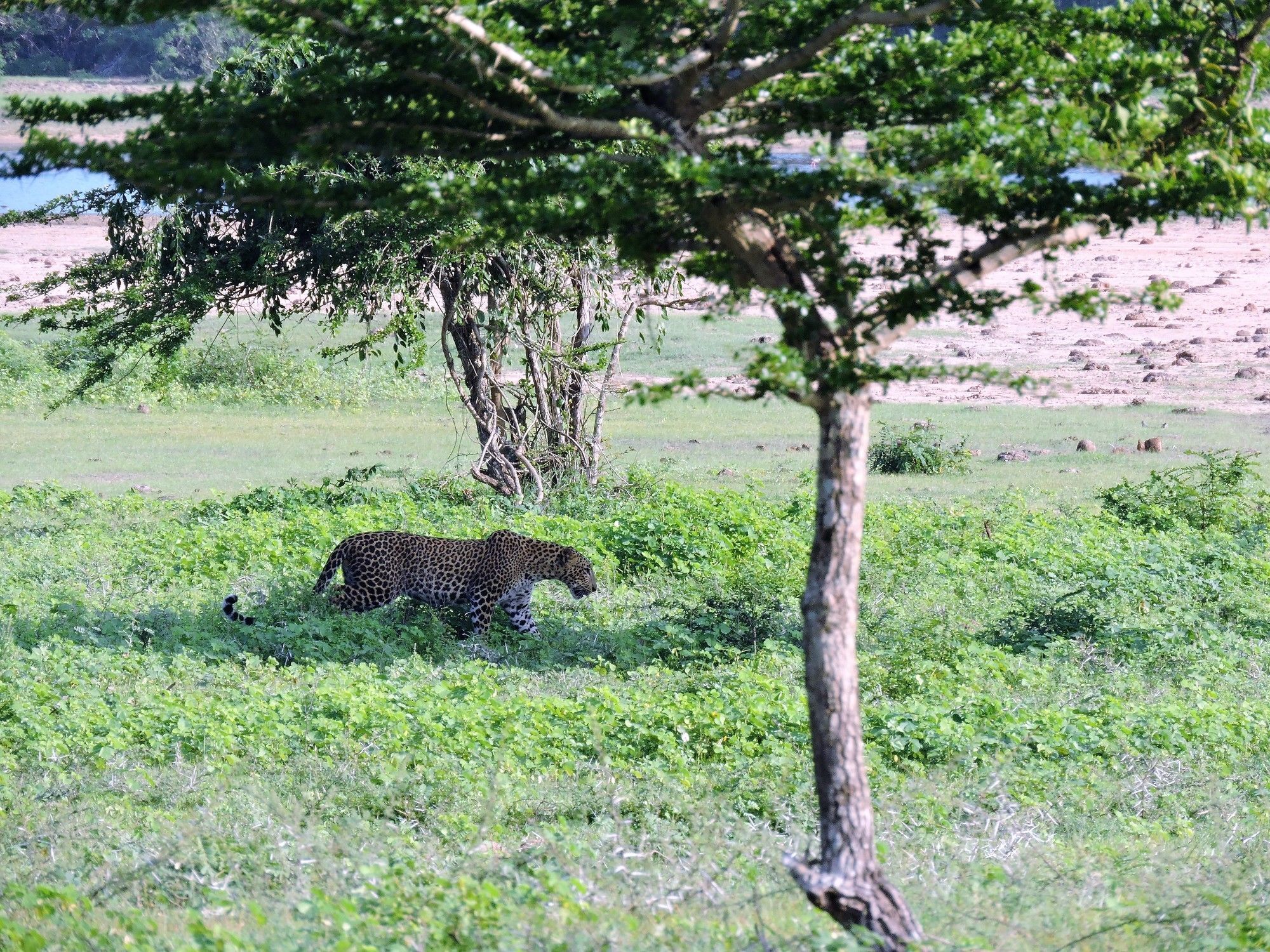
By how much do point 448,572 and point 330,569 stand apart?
0.92m

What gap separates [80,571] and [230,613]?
8.19 ft

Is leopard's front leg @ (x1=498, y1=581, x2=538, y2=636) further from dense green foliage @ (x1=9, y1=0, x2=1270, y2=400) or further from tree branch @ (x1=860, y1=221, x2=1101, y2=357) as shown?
tree branch @ (x1=860, y1=221, x2=1101, y2=357)

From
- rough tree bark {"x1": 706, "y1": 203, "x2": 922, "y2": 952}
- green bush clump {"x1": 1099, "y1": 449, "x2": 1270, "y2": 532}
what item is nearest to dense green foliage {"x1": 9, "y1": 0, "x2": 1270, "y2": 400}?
rough tree bark {"x1": 706, "y1": 203, "x2": 922, "y2": 952}

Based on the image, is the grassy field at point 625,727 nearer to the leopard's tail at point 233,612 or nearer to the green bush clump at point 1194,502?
the green bush clump at point 1194,502

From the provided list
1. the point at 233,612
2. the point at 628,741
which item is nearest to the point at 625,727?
the point at 628,741

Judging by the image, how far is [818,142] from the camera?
17.1 feet

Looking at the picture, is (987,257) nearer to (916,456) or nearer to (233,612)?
(233,612)

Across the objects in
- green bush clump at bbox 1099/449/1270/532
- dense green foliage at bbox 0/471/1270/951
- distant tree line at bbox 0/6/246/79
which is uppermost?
distant tree line at bbox 0/6/246/79

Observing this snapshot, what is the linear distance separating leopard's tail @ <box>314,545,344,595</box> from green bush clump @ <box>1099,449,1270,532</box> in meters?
7.75

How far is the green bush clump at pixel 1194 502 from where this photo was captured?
1484cm

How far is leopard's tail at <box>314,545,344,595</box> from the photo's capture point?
11477 millimetres

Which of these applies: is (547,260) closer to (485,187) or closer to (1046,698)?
(1046,698)

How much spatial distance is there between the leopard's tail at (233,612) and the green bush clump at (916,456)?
10.3 metres

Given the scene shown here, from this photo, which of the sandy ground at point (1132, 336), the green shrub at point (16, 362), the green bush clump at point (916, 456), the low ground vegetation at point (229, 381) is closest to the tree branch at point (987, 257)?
the sandy ground at point (1132, 336)
